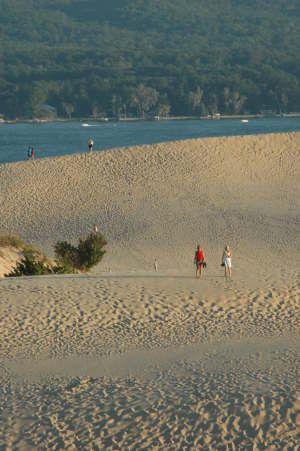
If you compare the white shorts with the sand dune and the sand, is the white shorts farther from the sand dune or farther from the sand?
the sand dune

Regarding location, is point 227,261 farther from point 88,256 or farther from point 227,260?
point 88,256

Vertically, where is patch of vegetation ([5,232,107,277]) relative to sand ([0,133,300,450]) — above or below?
above

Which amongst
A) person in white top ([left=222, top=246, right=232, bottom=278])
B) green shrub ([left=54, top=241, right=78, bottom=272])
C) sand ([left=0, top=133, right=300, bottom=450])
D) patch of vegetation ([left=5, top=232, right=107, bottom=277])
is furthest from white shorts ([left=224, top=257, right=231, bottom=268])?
green shrub ([left=54, top=241, right=78, bottom=272])

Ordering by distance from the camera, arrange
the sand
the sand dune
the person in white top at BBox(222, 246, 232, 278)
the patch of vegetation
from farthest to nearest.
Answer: the sand dune < the patch of vegetation < the person in white top at BBox(222, 246, 232, 278) < the sand

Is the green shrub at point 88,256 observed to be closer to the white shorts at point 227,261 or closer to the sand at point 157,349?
the sand at point 157,349

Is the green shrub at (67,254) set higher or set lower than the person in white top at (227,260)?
higher

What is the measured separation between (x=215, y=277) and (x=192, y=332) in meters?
5.21

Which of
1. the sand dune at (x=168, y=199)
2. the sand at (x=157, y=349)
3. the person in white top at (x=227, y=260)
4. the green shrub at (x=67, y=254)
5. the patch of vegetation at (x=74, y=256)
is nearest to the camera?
the sand at (x=157, y=349)

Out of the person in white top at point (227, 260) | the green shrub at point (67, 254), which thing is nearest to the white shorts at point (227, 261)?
the person in white top at point (227, 260)

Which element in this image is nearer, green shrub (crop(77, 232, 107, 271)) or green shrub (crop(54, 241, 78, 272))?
green shrub (crop(54, 241, 78, 272))

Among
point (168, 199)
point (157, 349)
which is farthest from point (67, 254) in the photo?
point (168, 199)

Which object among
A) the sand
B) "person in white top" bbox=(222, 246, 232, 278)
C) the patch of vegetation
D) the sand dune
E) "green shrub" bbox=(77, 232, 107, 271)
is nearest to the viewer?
the sand

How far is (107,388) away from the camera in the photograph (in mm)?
13211

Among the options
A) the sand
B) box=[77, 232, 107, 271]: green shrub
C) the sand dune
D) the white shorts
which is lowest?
the sand
